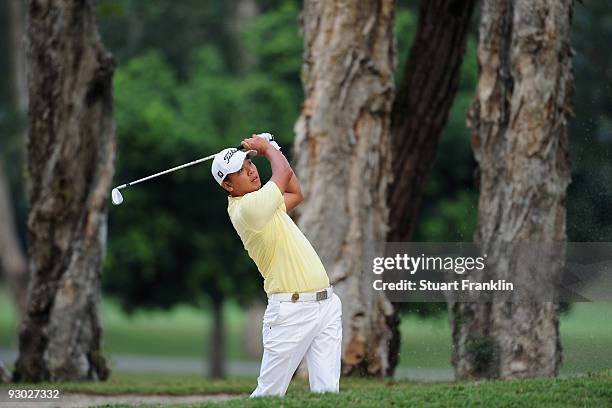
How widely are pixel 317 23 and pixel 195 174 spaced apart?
12659mm

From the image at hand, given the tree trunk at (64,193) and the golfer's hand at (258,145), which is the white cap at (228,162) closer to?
the golfer's hand at (258,145)

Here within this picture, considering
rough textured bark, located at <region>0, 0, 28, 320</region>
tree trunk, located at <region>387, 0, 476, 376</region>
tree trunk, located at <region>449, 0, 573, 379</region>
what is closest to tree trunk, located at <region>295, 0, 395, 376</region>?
tree trunk, located at <region>449, 0, 573, 379</region>

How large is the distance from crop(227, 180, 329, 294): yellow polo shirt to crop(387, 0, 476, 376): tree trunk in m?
6.35

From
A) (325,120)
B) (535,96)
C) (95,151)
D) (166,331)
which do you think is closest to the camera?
(535,96)

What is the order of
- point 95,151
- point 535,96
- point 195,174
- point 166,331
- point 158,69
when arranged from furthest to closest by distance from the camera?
point 166,331
point 158,69
point 195,174
point 95,151
point 535,96

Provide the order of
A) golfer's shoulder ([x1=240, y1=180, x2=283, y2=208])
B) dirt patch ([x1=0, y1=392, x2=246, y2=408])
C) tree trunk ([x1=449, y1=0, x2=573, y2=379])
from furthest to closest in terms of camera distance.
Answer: tree trunk ([x1=449, y1=0, x2=573, y2=379]), dirt patch ([x1=0, y1=392, x2=246, y2=408]), golfer's shoulder ([x1=240, y1=180, x2=283, y2=208])

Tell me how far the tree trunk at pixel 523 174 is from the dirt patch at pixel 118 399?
230cm

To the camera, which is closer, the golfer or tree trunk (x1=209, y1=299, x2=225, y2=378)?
the golfer

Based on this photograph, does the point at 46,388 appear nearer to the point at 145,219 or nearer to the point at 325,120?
the point at 325,120

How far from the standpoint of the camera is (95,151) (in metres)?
14.9

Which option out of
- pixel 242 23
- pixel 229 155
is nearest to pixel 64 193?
pixel 229 155

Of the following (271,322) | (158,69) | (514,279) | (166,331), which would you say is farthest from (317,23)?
(166,331)

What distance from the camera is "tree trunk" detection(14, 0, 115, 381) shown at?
47.5 feet

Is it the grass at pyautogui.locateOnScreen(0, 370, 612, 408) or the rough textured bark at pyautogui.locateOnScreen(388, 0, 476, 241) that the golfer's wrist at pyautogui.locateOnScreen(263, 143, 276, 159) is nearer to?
the grass at pyautogui.locateOnScreen(0, 370, 612, 408)
